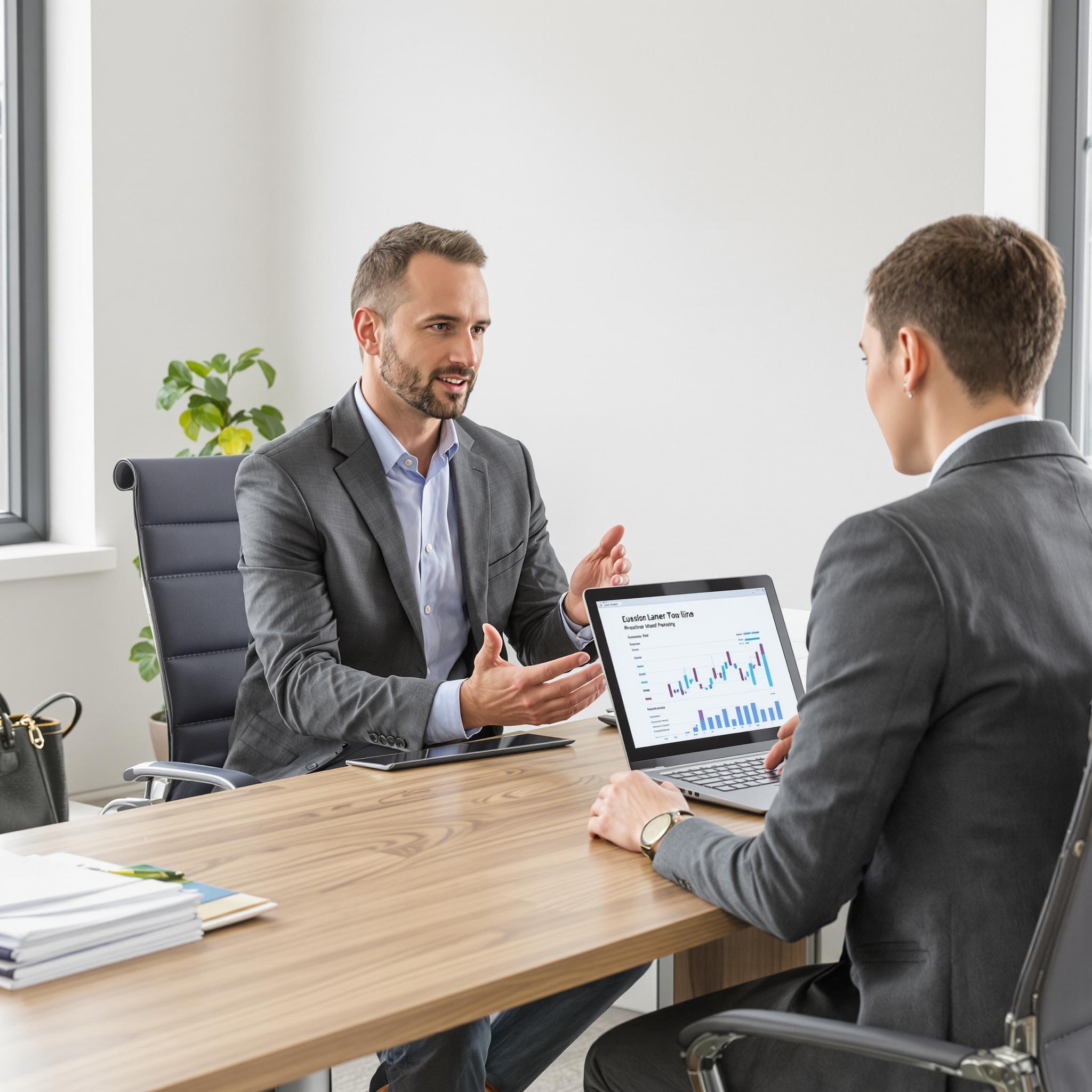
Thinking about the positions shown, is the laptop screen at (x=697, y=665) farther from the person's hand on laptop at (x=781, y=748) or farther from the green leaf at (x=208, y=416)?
the green leaf at (x=208, y=416)

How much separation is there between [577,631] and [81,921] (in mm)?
1314

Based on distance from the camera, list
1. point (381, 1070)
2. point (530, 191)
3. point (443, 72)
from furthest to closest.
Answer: point (443, 72)
point (530, 191)
point (381, 1070)

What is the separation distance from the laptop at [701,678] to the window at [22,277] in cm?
305

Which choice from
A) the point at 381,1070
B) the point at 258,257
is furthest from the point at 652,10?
the point at 381,1070

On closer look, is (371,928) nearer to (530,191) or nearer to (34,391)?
(530,191)

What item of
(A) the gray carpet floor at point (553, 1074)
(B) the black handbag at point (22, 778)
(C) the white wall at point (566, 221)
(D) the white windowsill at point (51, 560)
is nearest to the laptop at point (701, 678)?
(A) the gray carpet floor at point (553, 1074)

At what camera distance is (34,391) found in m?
4.22

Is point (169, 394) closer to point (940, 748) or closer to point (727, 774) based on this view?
point (727, 774)

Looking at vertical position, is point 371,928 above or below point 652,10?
below

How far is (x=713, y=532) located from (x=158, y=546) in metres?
1.51

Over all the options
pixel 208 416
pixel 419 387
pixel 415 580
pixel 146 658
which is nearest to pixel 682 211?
pixel 419 387

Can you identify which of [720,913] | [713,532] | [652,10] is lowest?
[720,913]

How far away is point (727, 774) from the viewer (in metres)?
1.67

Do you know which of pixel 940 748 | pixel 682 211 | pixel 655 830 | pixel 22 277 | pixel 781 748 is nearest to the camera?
pixel 940 748
